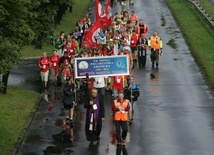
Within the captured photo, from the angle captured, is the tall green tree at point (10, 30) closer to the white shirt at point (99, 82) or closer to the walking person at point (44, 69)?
the white shirt at point (99, 82)

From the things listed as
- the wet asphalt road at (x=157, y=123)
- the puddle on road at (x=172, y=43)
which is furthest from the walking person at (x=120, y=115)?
the puddle on road at (x=172, y=43)

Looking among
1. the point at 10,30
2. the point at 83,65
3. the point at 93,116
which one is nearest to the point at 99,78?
the point at 83,65

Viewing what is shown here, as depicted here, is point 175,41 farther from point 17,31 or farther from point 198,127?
point 17,31

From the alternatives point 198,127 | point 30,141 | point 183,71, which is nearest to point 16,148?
point 30,141

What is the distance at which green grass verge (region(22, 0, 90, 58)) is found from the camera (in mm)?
41344

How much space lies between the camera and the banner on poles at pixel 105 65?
79.7 ft

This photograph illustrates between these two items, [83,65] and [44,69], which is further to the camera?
[44,69]

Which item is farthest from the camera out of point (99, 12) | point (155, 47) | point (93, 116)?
point (155, 47)

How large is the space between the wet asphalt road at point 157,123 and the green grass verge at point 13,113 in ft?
1.14

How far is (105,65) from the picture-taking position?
24.3 m

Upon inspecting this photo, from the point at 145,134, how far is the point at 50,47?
2255 cm

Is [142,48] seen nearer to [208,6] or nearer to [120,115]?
[120,115]

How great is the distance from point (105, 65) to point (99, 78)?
1.91 meters

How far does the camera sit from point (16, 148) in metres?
20.8
